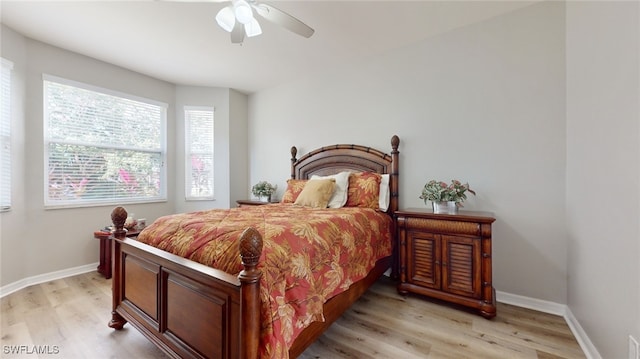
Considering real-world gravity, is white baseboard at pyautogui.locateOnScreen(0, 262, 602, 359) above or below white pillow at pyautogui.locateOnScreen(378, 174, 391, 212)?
below

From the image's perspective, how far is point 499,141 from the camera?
2.40 metres

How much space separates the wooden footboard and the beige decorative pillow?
60.3 inches

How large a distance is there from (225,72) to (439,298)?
382 centimetres

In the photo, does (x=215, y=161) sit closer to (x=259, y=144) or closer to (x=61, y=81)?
(x=259, y=144)

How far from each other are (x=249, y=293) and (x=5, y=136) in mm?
3475

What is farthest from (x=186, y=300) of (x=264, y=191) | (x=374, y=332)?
(x=264, y=191)

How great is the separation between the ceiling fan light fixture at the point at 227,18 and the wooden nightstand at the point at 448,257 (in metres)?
2.19

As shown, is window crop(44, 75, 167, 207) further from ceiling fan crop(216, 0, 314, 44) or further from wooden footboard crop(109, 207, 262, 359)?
ceiling fan crop(216, 0, 314, 44)

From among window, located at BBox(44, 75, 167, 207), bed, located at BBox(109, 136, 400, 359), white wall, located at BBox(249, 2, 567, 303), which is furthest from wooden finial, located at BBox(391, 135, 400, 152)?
window, located at BBox(44, 75, 167, 207)

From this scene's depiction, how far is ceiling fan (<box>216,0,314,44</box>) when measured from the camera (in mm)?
1846

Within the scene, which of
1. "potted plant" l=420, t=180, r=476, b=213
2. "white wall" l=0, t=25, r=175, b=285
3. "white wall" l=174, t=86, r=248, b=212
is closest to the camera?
Result: "potted plant" l=420, t=180, r=476, b=213

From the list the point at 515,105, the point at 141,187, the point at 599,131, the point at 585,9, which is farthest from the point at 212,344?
the point at 141,187

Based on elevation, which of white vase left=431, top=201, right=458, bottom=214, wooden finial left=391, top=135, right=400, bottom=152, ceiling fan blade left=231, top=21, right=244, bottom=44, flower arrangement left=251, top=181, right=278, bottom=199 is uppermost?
ceiling fan blade left=231, top=21, right=244, bottom=44

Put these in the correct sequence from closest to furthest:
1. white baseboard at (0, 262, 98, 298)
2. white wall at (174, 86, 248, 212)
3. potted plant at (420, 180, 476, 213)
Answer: potted plant at (420, 180, 476, 213), white baseboard at (0, 262, 98, 298), white wall at (174, 86, 248, 212)
